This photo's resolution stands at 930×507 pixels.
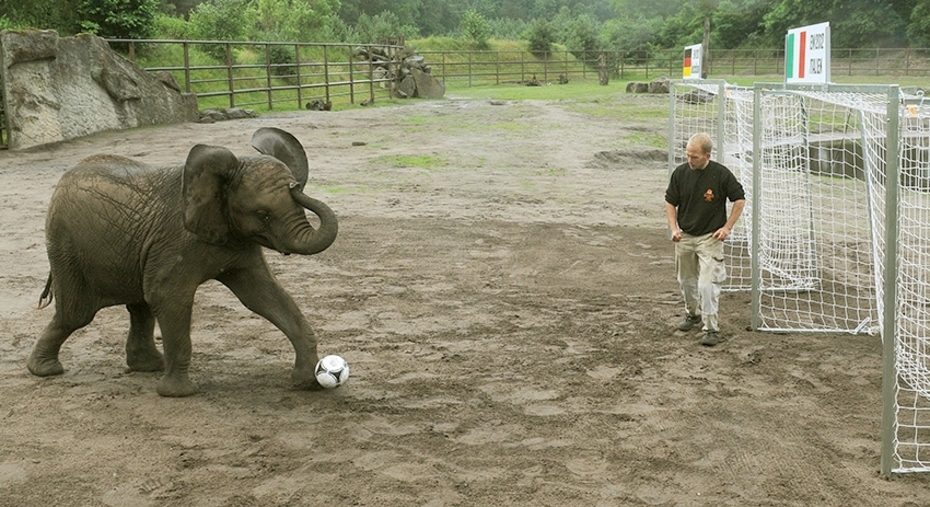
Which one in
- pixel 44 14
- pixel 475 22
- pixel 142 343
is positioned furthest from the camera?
pixel 475 22

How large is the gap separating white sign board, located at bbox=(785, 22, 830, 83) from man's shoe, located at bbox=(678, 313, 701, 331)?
6.63 ft

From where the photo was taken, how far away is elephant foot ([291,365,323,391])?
6.22 metres

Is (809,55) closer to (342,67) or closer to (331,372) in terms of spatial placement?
(331,372)

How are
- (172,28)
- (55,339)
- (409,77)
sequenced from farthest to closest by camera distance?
1. (409,77)
2. (172,28)
3. (55,339)

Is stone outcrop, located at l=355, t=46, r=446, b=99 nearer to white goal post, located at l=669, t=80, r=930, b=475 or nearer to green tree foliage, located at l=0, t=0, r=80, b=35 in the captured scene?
green tree foliage, located at l=0, t=0, r=80, b=35

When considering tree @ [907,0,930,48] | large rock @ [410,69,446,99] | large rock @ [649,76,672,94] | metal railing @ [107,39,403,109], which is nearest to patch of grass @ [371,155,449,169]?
metal railing @ [107,39,403,109]

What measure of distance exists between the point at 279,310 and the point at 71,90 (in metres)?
16.0

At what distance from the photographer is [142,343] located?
6664 millimetres

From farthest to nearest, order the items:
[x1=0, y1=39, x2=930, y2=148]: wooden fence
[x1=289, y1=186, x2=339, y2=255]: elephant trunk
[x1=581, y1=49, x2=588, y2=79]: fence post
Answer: [x1=581, y1=49, x2=588, y2=79]: fence post, [x1=0, y1=39, x2=930, y2=148]: wooden fence, [x1=289, y1=186, x2=339, y2=255]: elephant trunk

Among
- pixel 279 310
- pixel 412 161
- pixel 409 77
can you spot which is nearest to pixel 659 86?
pixel 409 77

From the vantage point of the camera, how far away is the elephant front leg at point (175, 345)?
600 cm

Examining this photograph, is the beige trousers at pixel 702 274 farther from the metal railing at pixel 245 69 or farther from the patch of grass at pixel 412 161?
the metal railing at pixel 245 69

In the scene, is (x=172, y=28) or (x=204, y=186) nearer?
(x=204, y=186)

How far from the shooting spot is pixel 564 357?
705cm
